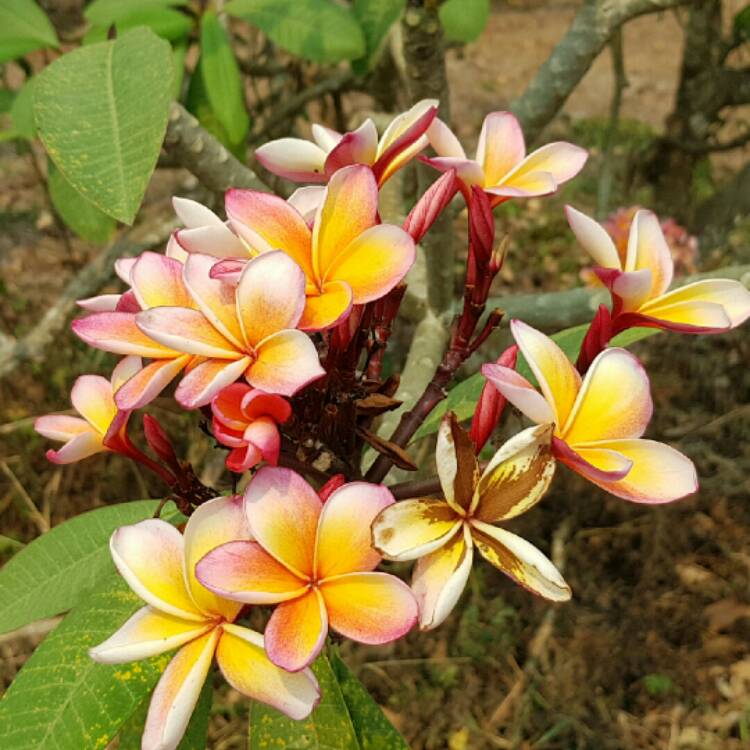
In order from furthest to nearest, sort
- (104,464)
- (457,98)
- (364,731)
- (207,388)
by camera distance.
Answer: (457,98) → (104,464) → (364,731) → (207,388)

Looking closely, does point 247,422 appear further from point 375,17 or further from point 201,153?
point 375,17

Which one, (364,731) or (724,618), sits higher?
(364,731)

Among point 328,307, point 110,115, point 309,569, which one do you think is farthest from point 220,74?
point 309,569

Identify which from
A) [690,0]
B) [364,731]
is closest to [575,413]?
[364,731]

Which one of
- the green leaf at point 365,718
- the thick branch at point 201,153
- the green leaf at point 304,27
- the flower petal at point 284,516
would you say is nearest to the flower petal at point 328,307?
the flower petal at point 284,516

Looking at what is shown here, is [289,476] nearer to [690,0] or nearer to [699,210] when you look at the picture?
[690,0]

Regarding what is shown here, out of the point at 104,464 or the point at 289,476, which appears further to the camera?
the point at 104,464
